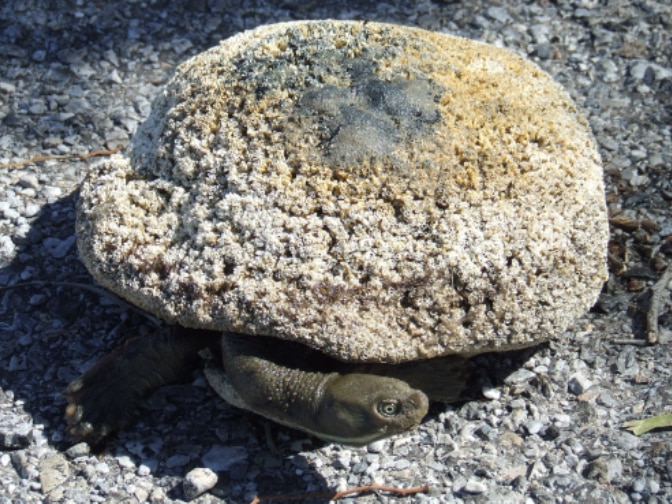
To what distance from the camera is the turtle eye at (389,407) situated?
8.18 feet

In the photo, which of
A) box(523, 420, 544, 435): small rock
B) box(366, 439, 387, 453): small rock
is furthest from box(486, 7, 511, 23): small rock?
box(366, 439, 387, 453): small rock

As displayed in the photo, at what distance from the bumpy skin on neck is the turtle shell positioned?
4.7 inches

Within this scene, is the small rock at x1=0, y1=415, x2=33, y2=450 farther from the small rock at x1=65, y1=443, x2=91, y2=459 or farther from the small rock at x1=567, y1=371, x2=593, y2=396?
the small rock at x1=567, y1=371, x2=593, y2=396

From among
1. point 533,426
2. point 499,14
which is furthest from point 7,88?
point 533,426

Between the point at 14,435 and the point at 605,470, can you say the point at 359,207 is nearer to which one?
the point at 605,470

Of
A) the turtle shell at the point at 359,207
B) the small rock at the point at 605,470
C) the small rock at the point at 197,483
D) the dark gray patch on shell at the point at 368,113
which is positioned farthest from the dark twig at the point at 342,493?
the dark gray patch on shell at the point at 368,113

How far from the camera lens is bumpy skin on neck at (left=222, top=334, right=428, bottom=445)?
250 centimetres

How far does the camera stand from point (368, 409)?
2.49m

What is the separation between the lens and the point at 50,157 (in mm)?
3996

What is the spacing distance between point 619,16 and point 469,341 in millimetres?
2847

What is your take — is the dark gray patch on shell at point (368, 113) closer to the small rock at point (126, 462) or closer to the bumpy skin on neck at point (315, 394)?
the bumpy skin on neck at point (315, 394)

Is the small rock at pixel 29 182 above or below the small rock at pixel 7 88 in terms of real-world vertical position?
below

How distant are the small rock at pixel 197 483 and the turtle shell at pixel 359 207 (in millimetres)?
450

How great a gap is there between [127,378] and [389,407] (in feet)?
3.15
